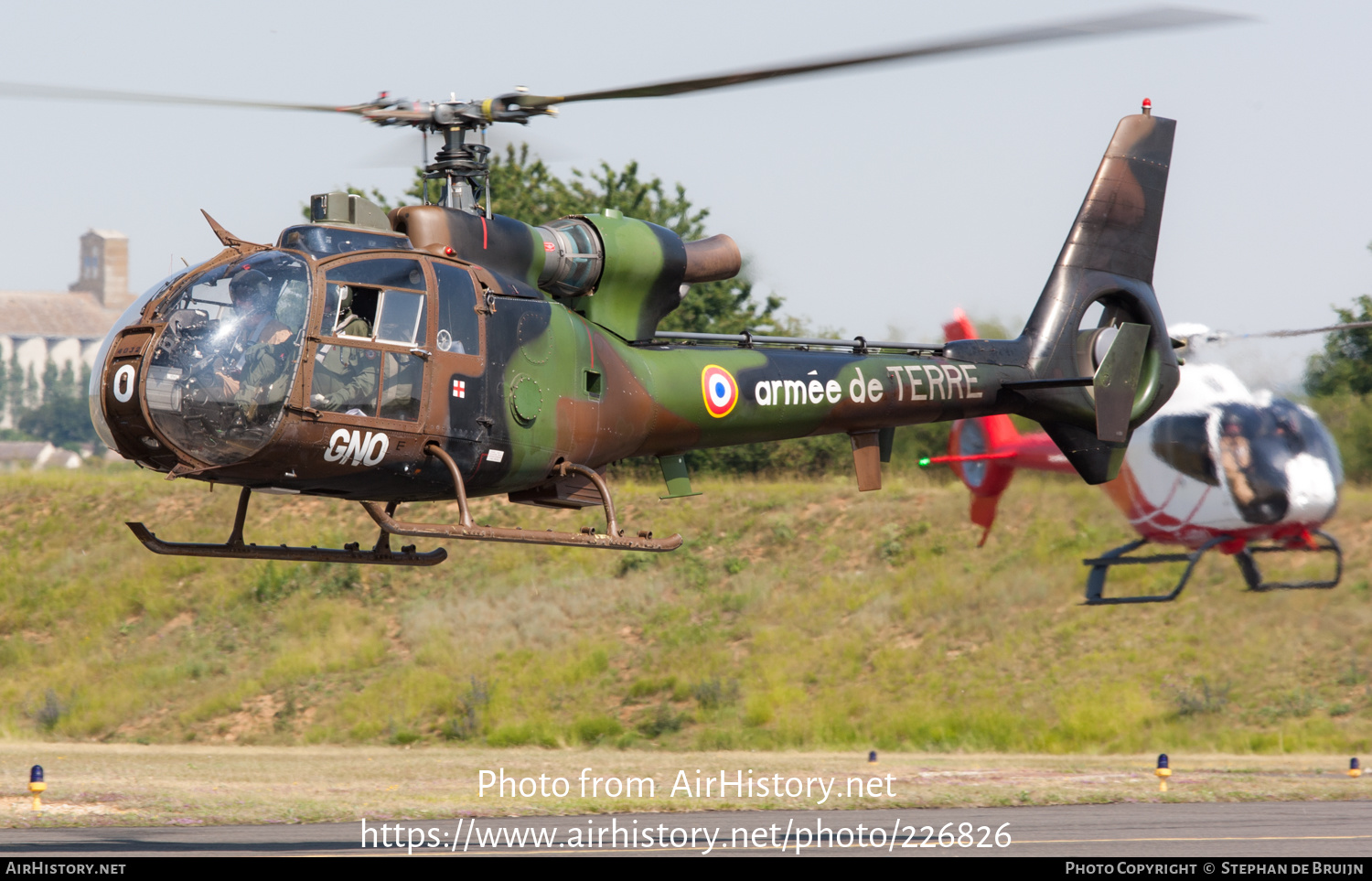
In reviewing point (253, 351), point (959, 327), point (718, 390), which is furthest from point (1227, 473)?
point (253, 351)

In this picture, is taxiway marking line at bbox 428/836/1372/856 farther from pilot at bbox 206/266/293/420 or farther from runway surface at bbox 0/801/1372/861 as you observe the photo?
pilot at bbox 206/266/293/420

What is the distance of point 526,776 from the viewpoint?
23.8 m

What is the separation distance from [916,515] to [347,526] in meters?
15.5

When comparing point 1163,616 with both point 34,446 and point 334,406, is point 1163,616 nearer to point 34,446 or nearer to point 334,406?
point 334,406

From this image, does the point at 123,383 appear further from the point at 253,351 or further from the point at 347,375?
the point at 347,375

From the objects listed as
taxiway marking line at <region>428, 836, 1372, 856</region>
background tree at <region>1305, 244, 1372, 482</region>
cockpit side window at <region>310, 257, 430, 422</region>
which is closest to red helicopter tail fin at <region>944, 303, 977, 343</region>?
background tree at <region>1305, 244, 1372, 482</region>

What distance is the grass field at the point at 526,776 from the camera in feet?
56.4

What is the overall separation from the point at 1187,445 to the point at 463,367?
16.0 metres

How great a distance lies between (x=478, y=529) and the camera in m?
11.1

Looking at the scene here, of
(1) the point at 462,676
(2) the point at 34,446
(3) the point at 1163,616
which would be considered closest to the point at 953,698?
(3) the point at 1163,616

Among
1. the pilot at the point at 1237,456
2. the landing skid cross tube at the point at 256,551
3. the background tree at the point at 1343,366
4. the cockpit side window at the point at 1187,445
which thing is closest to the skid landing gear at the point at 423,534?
the landing skid cross tube at the point at 256,551

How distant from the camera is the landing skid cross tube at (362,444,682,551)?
10.9 meters

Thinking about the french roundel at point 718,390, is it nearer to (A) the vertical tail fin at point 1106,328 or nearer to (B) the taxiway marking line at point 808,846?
(A) the vertical tail fin at point 1106,328

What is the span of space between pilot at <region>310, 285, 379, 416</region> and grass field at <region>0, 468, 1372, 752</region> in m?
18.6
